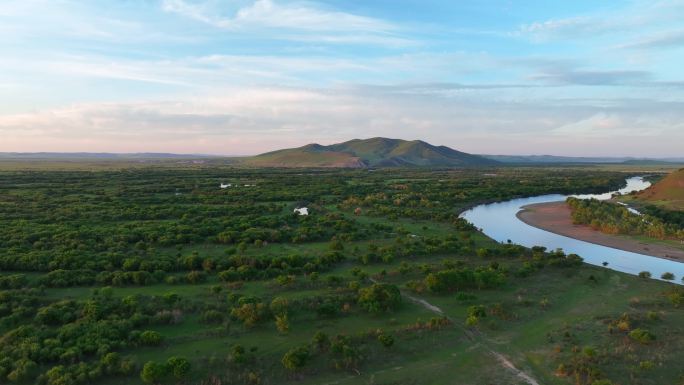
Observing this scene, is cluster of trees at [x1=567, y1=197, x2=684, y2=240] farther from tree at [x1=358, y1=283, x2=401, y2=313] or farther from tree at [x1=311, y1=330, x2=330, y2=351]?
tree at [x1=311, y1=330, x2=330, y2=351]

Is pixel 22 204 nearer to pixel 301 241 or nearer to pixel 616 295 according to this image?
pixel 301 241

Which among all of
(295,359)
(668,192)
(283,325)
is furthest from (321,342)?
(668,192)

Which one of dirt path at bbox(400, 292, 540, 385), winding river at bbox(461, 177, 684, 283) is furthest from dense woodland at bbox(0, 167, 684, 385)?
winding river at bbox(461, 177, 684, 283)

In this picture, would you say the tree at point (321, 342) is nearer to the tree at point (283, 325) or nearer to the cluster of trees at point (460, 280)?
the tree at point (283, 325)

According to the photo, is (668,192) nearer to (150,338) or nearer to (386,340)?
(386,340)

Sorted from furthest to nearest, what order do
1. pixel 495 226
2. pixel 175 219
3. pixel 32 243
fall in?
pixel 495 226, pixel 175 219, pixel 32 243

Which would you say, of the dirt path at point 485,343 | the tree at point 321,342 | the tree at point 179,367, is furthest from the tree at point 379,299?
the tree at point 179,367

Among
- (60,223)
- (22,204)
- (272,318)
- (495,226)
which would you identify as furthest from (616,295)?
(22,204)
